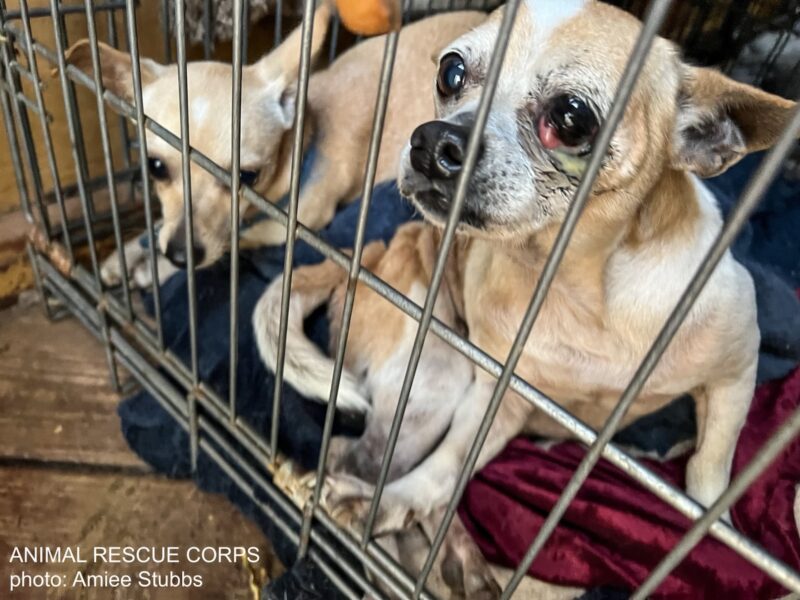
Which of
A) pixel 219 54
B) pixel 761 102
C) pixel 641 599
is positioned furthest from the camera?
pixel 219 54

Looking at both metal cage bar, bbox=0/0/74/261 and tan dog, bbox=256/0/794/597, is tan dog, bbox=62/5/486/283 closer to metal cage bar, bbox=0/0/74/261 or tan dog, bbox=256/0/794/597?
metal cage bar, bbox=0/0/74/261

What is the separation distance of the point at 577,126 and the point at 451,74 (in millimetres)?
227

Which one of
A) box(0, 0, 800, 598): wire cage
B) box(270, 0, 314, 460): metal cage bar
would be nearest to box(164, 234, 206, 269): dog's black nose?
box(0, 0, 800, 598): wire cage

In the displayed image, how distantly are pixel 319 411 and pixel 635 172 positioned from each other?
68 centimetres

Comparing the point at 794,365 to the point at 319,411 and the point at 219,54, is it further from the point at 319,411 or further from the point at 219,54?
the point at 219,54

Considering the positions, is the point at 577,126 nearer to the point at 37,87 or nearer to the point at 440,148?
the point at 440,148

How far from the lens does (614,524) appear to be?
1.06 metres

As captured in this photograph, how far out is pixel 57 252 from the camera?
4.31ft

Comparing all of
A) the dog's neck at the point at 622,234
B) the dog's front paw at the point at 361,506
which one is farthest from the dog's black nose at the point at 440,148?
→ the dog's front paw at the point at 361,506

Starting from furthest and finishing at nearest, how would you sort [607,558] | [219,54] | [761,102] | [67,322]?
1. [219,54]
2. [67,322]
3. [607,558]
4. [761,102]

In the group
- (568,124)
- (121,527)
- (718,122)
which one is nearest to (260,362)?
(121,527)

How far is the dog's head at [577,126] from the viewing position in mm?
756

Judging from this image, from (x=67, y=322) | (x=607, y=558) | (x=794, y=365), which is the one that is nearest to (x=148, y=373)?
(x=67, y=322)

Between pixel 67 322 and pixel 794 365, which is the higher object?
pixel 794 365
